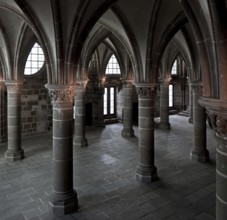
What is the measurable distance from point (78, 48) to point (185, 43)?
5.53 m

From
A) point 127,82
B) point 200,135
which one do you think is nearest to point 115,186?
point 200,135

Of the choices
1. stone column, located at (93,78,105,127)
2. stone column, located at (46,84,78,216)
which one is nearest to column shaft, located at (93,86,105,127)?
stone column, located at (93,78,105,127)

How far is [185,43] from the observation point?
9.23 meters

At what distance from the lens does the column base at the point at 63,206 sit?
5055 millimetres

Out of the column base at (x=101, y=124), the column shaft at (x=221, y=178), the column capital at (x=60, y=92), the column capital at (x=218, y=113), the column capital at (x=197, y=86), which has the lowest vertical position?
the column base at (x=101, y=124)

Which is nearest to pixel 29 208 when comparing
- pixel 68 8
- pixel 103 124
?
pixel 68 8

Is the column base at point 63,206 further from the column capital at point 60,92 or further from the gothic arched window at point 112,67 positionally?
the gothic arched window at point 112,67

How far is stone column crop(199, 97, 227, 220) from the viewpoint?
2.51 m

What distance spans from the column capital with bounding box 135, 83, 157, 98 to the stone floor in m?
2.52

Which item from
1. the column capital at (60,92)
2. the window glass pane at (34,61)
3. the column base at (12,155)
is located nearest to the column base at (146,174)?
the column capital at (60,92)

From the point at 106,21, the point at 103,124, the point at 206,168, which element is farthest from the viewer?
the point at 103,124

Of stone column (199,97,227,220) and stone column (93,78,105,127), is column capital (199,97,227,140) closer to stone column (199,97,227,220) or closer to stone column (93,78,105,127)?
stone column (199,97,227,220)

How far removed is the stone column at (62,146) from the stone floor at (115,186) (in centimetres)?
36

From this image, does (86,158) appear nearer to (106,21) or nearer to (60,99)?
(60,99)
